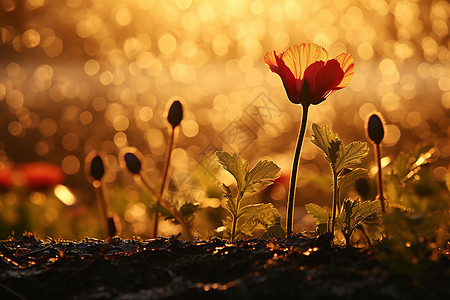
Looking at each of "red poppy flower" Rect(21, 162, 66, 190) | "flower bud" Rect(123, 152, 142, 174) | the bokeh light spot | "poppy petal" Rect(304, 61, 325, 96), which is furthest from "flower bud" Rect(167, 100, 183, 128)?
the bokeh light spot

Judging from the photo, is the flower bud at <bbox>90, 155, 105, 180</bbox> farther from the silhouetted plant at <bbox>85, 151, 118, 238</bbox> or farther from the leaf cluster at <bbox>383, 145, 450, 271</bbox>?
the leaf cluster at <bbox>383, 145, 450, 271</bbox>

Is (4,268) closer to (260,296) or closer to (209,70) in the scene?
(260,296)

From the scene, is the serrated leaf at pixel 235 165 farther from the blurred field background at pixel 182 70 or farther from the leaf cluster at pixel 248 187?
the blurred field background at pixel 182 70

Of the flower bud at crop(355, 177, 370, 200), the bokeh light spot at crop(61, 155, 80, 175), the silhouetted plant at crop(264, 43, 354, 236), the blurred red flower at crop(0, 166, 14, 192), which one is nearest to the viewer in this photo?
the silhouetted plant at crop(264, 43, 354, 236)

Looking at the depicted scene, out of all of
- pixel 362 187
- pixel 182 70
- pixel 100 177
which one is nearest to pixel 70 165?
pixel 100 177

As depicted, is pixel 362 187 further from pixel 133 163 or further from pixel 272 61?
pixel 133 163

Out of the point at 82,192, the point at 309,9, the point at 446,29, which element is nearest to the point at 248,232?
the point at 82,192
